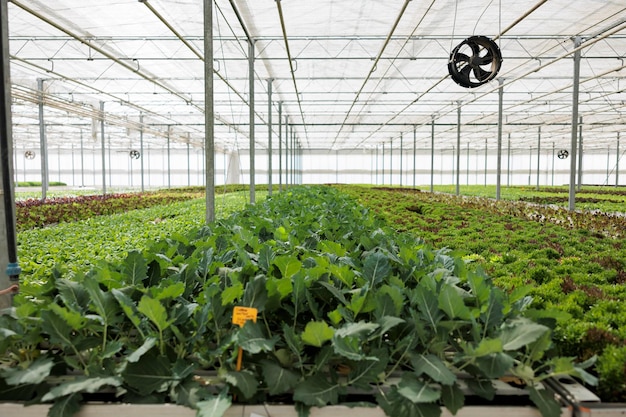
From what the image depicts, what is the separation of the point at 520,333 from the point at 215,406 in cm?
143

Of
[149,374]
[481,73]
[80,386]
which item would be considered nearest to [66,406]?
[80,386]

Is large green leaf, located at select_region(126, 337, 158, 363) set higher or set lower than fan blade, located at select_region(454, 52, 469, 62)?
lower

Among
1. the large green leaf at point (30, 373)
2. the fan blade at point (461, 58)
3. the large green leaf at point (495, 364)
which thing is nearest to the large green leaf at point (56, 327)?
the large green leaf at point (30, 373)

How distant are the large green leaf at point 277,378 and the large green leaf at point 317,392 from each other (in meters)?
0.05

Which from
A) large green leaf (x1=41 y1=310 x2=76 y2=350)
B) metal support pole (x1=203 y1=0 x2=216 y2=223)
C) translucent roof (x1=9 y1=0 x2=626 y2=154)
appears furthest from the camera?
translucent roof (x1=9 y1=0 x2=626 y2=154)

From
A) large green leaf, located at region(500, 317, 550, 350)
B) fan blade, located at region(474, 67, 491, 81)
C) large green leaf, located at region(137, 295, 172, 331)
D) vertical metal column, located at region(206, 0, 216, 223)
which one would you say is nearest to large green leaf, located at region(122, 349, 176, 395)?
large green leaf, located at region(137, 295, 172, 331)

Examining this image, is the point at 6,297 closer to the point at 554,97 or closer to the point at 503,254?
the point at 503,254

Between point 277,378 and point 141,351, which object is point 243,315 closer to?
point 277,378

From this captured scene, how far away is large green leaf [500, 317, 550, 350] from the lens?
2135mm

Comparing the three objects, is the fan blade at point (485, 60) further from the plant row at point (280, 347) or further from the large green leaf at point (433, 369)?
the large green leaf at point (433, 369)

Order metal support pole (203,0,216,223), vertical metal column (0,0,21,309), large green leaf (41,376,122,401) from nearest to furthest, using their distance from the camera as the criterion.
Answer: large green leaf (41,376,122,401) < vertical metal column (0,0,21,309) < metal support pole (203,0,216,223)

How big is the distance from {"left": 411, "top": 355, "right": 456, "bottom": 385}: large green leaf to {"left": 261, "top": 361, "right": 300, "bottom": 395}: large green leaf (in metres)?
0.58

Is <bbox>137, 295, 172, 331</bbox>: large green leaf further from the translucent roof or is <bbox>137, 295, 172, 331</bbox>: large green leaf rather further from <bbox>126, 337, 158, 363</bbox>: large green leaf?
the translucent roof

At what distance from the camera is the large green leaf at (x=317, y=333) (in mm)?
2191
